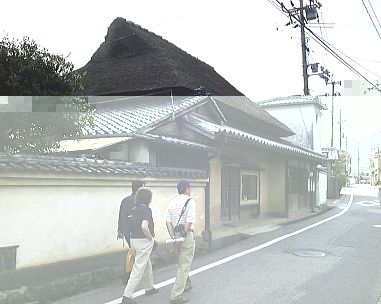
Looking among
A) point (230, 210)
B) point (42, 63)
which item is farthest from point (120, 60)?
point (42, 63)

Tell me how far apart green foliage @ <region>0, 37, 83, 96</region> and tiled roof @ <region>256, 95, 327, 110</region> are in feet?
55.2

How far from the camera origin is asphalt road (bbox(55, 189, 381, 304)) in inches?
201

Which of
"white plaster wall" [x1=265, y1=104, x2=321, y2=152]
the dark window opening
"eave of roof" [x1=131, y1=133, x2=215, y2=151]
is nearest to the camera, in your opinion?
"eave of roof" [x1=131, y1=133, x2=215, y2=151]

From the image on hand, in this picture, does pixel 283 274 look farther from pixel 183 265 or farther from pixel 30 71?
pixel 30 71

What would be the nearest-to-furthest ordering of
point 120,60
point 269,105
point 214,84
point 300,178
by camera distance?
point 120,60
point 214,84
point 300,178
point 269,105

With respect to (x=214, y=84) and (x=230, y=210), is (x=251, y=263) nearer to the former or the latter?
(x=230, y=210)

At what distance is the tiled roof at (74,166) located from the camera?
15.5 feet

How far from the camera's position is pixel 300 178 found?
18.0 meters

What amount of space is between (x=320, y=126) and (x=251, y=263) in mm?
18415

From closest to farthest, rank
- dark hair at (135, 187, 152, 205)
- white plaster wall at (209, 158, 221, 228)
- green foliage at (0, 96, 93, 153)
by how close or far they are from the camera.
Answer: dark hair at (135, 187, 152, 205) → green foliage at (0, 96, 93, 153) → white plaster wall at (209, 158, 221, 228)

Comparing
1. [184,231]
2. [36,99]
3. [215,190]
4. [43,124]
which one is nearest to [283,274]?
[184,231]

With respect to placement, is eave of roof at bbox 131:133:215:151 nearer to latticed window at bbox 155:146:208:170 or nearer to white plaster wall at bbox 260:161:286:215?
latticed window at bbox 155:146:208:170

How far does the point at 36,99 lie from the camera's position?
6.59 metres

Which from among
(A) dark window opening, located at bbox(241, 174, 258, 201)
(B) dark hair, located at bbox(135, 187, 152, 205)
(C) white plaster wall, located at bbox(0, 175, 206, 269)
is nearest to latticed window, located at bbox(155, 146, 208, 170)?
(C) white plaster wall, located at bbox(0, 175, 206, 269)
